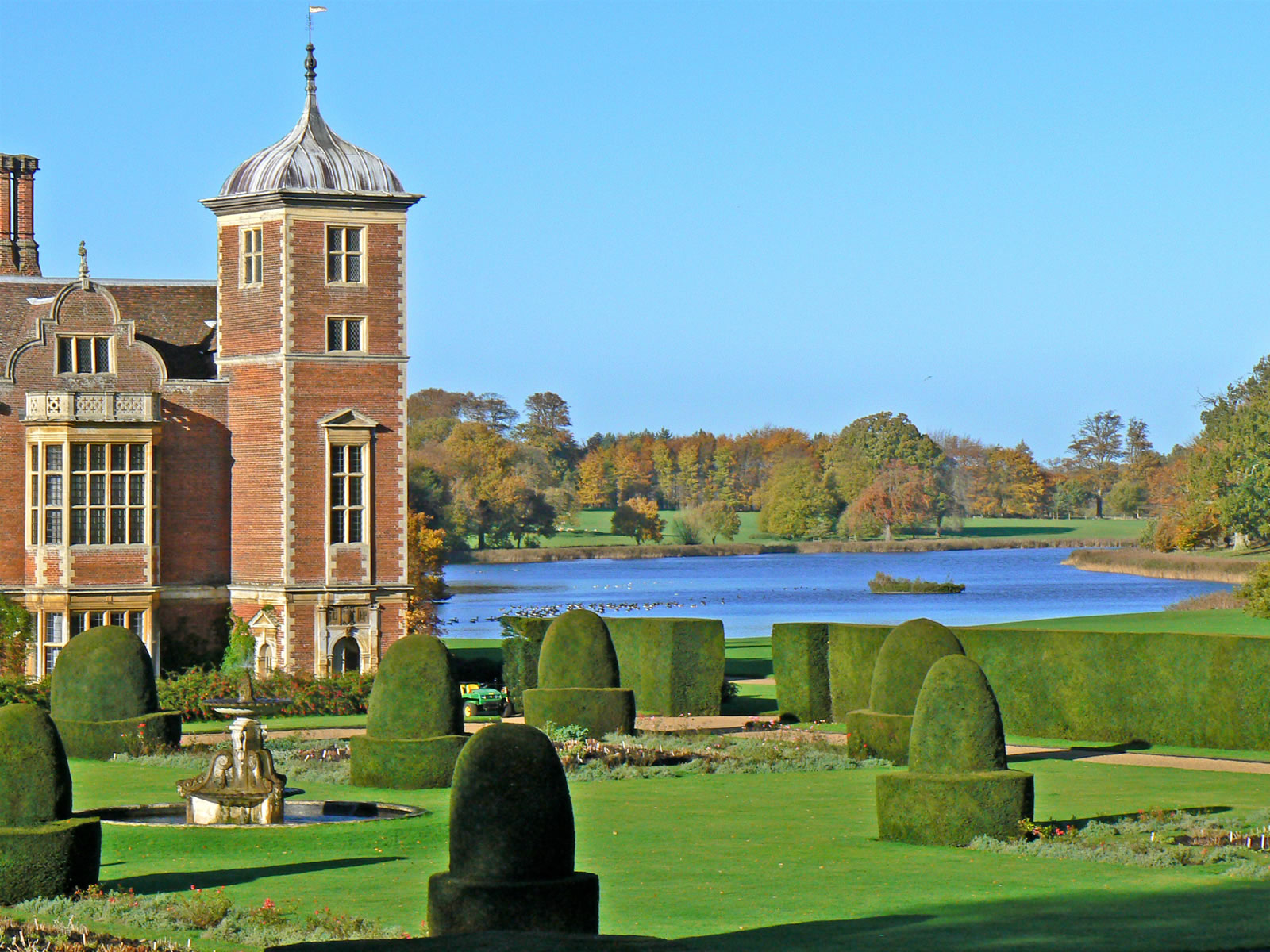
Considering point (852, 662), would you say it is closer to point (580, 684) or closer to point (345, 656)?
point (580, 684)

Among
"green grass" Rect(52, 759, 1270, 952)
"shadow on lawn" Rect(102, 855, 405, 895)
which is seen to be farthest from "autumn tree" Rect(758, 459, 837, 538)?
"shadow on lawn" Rect(102, 855, 405, 895)

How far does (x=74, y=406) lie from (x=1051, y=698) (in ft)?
59.0

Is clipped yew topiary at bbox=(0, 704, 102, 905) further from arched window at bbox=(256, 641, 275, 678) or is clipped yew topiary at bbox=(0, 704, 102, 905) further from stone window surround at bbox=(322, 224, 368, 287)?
stone window surround at bbox=(322, 224, 368, 287)

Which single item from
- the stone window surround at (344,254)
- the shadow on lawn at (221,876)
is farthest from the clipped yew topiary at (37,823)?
the stone window surround at (344,254)

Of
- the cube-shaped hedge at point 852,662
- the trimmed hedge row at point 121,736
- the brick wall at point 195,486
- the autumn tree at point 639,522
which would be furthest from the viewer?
the autumn tree at point 639,522

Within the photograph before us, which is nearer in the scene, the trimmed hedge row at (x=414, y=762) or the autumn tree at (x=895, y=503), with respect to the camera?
the trimmed hedge row at (x=414, y=762)

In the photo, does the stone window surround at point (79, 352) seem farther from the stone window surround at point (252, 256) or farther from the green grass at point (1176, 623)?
the green grass at point (1176, 623)

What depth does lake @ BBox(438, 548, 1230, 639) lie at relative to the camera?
222 feet

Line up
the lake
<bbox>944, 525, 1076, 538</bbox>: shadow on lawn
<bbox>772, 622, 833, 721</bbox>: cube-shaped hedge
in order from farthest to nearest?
<bbox>944, 525, 1076, 538</bbox>: shadow on lawn
the lake
<bbox>772, 622, 833, 721</bbox>: cube-shaped hedge

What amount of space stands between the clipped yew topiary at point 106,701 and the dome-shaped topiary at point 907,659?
32.3 ft

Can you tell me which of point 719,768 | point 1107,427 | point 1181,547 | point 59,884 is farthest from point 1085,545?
point 59,884

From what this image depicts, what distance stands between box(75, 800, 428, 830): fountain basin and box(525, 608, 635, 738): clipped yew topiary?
6.72 m

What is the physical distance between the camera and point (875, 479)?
12738 centimetres

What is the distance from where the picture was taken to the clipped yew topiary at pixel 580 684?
26.7m
